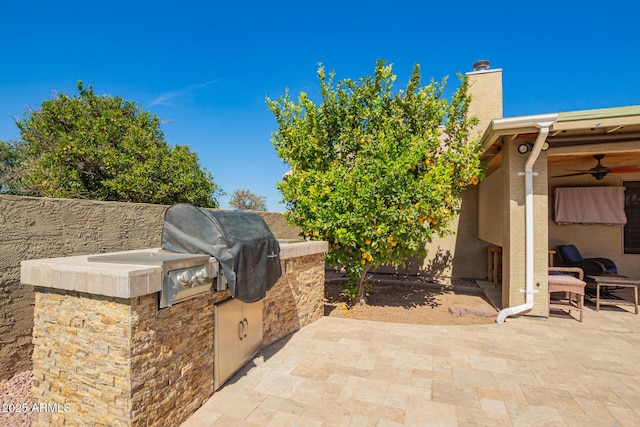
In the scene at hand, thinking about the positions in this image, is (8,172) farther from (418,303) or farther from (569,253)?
(569,253)

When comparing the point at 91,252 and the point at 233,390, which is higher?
the point at 91,252

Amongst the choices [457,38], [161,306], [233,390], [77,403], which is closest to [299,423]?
[233,390]

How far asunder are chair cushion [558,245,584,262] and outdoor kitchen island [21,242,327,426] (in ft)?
31.4

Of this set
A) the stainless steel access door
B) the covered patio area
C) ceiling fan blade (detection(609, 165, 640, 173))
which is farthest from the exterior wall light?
the stainless steel access door

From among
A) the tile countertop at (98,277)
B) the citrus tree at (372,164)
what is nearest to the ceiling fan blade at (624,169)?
the citrus tree at (372,164)

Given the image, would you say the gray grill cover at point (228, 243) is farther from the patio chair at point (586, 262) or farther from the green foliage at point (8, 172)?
the green foliage at point (8, 172)

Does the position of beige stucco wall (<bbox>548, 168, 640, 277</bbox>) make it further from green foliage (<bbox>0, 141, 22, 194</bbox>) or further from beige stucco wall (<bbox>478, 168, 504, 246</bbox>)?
green foliage (<bbox>0, 141, 22, 194</bbox>)

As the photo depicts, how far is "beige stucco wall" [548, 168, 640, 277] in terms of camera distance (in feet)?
29.7

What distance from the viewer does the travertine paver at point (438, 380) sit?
3.12 meters

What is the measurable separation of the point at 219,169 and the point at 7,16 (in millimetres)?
9150

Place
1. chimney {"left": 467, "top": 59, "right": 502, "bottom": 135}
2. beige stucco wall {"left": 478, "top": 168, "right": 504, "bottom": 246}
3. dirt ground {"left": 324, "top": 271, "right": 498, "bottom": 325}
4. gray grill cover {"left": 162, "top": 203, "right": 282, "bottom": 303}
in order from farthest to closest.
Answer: chimney {"left": 467, "top": 59, "right": 502, "bottom": 135} < beige stucco wall {"left": 478, "top": 168, "right": 504, "bottom": 246} < dirt ground {"left": 324, "top": 271, "right": 498, "bottom": 325} < gray grill cover {"left": 162, "top": 203, "right": 282, "bottom": 303}

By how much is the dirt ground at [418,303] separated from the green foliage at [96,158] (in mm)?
7845

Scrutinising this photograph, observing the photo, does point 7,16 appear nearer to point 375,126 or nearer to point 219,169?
point 219,169

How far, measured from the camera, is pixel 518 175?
636 cm
